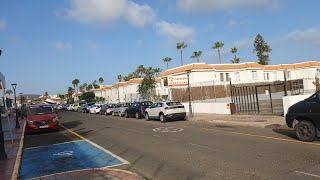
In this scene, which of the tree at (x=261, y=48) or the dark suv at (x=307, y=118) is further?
the tree at (x=261, y=48)

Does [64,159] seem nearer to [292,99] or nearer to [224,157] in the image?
[224,157]

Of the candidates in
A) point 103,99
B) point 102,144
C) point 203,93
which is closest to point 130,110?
point 203,93

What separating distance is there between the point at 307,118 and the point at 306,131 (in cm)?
45

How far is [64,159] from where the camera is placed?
1120 centimetres

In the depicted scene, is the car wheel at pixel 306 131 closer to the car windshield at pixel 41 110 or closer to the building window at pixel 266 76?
the car windshield at pixel 41 110

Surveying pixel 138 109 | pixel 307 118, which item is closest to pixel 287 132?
pixel 307 118

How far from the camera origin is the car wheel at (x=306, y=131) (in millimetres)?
11156

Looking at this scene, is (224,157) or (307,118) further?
(307,118)

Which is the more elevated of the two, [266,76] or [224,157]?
[266,76]

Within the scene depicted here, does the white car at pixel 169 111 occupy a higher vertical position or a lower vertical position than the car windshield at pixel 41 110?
lower

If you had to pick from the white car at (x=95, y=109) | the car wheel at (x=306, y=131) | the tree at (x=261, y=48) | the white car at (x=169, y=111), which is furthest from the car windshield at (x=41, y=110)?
the tree at (x=261, y=48)

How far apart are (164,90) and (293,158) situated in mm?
31587

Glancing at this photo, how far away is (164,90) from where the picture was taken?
40125 millimetres

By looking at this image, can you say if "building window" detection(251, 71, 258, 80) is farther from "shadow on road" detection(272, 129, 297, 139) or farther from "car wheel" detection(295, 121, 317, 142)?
"car wheel" detection(295, 121, 317, 142)
